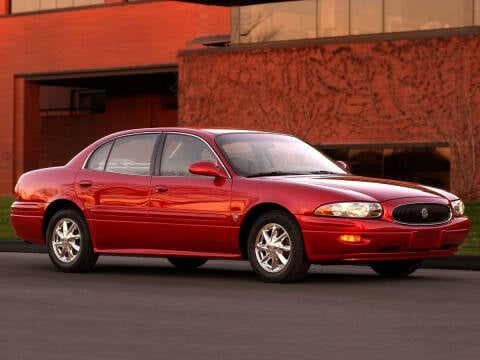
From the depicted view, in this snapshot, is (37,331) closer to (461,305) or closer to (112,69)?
(461,305)

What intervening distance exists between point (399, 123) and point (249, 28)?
5242mm

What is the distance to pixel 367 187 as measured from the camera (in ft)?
43.1

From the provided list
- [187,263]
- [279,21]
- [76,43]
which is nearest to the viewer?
[187,263]

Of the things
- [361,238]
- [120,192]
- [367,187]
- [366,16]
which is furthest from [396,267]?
[366,16]

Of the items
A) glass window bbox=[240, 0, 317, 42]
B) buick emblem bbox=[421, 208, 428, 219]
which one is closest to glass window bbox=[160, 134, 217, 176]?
buick emblem bbox=[421, 208, 428, 219]

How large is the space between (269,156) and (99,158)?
84.9 inches

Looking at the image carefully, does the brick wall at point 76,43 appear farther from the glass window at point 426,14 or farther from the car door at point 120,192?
the car door at point 120,192

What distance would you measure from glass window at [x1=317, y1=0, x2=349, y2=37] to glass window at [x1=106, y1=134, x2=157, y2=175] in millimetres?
19734

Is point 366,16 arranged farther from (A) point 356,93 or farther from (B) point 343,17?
(A) point 356,93

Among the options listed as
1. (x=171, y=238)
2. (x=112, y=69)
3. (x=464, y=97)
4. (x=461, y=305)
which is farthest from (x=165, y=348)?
(x=112, y=69)

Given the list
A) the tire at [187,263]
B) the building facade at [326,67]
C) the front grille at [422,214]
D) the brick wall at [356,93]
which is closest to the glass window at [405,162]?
the building facade at [326,67]

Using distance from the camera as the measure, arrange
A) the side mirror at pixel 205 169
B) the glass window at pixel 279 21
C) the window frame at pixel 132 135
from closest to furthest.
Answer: the side mirror at pixel 205 169, the window frame at pixel 132 135, the glass window at pixel 279 21

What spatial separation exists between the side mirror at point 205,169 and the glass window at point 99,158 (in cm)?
170

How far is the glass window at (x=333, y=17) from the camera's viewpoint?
111ft
